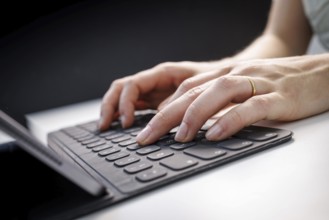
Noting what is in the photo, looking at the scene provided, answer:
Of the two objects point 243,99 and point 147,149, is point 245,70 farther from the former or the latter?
point 147,149

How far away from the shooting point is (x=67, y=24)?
1.08 meters

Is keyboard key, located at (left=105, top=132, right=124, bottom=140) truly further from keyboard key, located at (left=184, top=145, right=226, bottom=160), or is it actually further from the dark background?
the dark background

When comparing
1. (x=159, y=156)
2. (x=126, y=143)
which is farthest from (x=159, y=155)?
(x=126, y=143)

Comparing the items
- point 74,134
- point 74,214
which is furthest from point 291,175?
point 74,134

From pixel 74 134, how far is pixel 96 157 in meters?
0.21

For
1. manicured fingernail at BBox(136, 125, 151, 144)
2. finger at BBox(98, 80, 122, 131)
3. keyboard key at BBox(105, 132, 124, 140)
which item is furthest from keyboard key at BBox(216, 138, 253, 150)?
finger at BBox(98, 80, 122, 131)

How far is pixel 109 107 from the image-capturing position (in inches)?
26.5

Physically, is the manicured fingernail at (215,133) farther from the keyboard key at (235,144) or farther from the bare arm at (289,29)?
the bare arm at (289,29)

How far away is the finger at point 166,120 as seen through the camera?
0.44 metres

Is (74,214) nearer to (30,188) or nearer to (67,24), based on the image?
(30,188)

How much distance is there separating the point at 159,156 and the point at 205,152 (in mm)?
53

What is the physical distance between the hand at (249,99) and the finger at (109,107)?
194 millimetres

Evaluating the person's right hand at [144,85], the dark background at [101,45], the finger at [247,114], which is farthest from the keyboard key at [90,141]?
the dark background at [101,45]

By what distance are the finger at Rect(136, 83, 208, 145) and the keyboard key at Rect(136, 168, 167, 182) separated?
0.10 m
